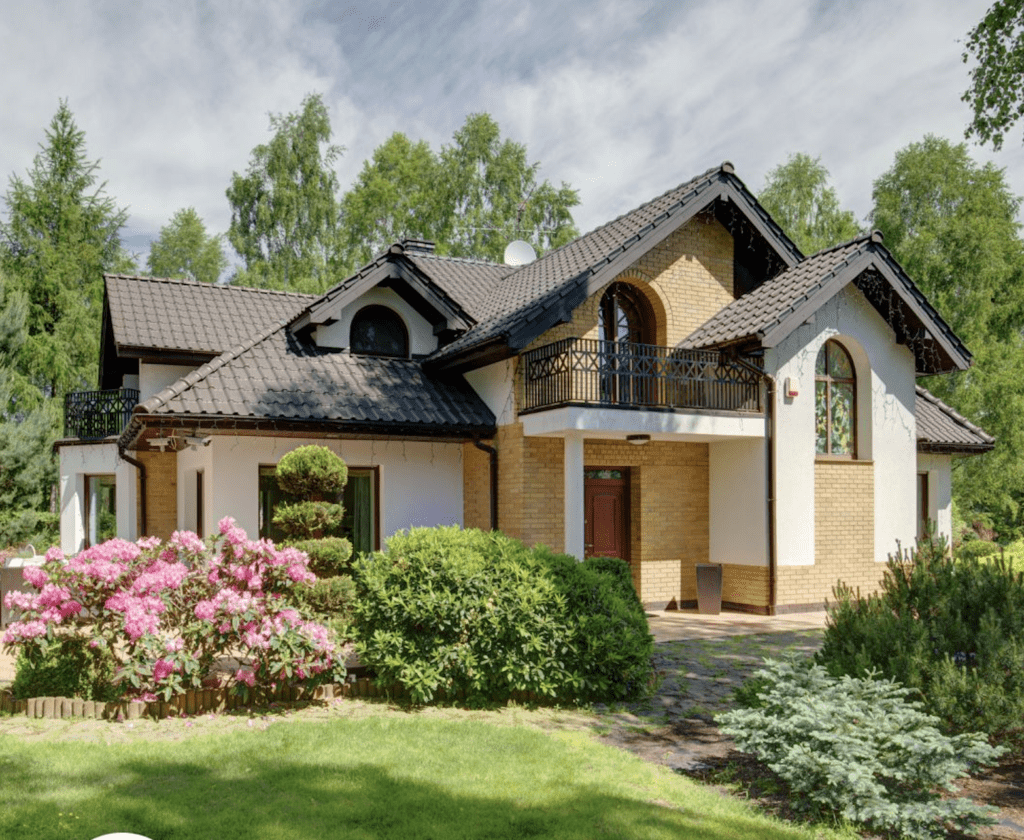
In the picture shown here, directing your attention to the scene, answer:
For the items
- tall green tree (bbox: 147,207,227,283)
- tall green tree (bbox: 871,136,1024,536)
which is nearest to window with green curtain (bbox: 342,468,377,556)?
tall green tree (bbox: 871,136,1024,536)

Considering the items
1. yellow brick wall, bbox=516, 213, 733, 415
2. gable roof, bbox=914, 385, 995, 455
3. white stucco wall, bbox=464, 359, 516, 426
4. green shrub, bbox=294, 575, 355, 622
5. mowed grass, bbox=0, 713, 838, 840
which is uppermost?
yellow brick wall, bbox=516, 213, 733, 415

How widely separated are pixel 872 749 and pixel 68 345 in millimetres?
27624

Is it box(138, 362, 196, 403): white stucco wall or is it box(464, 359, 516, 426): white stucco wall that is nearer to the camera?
box(464, 359, 516, 426): white stucco wall

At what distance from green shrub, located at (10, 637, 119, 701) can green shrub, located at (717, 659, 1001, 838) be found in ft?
17.7

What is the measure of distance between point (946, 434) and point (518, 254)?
10.6 m

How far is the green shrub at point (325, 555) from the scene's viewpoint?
9.25 metres

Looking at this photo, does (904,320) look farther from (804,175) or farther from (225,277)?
(225,277)

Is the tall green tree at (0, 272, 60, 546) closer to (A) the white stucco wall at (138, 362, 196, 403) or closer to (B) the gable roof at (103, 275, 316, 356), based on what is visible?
(B) the gable roof at (103, 275, 316, 356)

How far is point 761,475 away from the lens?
1447 cm

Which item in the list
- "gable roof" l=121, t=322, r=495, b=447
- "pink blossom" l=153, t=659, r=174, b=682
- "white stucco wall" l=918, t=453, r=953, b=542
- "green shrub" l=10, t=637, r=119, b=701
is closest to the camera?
"pink blossom" l=153, t=659, r=174, b=682

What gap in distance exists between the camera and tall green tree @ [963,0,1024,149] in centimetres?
1042

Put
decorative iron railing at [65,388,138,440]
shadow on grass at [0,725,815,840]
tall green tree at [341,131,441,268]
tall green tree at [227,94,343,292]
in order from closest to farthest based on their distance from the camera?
shadow on grass at [0,725,815,840] < decorative iron railing at [65,388,138,440] < tall green tree at [227,94,343,292] < tall green tree at [341,131,441,268]

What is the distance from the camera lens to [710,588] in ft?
47.8

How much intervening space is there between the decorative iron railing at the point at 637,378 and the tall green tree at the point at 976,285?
15175 mm
